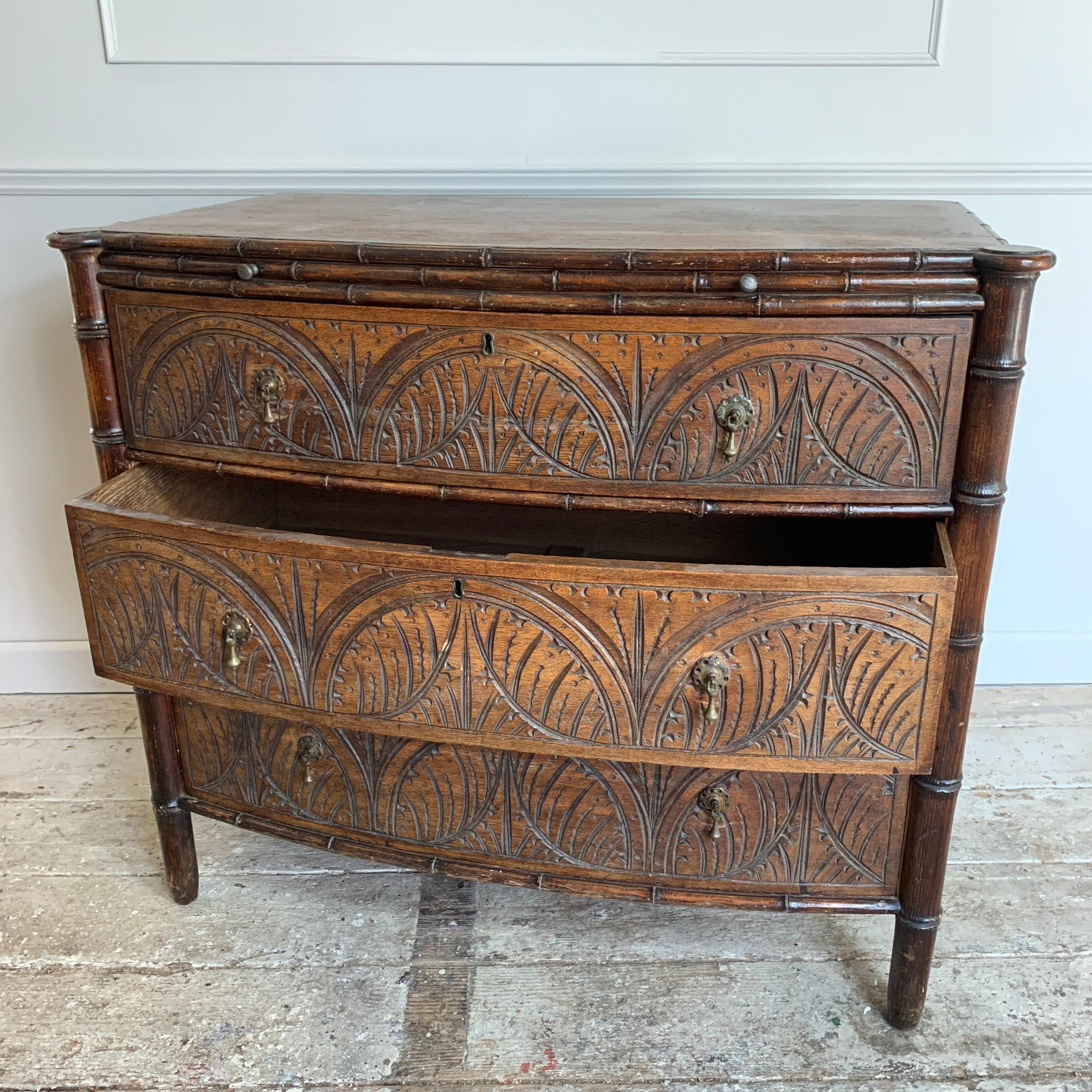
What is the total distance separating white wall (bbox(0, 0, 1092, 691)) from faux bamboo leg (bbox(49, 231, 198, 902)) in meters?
0.57

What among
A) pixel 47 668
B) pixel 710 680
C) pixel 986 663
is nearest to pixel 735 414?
pixel 710 680

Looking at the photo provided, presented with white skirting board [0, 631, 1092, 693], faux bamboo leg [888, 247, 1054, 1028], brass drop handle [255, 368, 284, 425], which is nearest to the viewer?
faux bamboo leg [888, 247, 1054, 1028]

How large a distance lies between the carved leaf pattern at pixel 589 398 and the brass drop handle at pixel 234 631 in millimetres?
204

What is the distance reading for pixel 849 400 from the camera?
42.9 inches

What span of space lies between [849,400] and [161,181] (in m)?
1.32

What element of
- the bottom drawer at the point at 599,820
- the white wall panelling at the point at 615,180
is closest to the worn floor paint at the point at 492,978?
the bottom drawer at the point at 599,820

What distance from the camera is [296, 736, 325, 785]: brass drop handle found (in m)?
1.35

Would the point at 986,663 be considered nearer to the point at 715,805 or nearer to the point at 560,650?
the point at 715,805

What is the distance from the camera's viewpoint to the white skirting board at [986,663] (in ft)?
6.84

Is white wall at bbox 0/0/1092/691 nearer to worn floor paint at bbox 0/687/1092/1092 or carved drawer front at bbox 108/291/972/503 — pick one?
carved drawer front at bbox 108/291/972/503

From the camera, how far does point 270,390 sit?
121cm

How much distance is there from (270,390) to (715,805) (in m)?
0.72

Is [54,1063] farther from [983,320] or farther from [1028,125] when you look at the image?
[1028,125]

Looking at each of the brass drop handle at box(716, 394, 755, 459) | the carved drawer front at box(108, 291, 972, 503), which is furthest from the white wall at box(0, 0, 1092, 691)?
the brass drop handle at box(716, 394, 755, 459)
